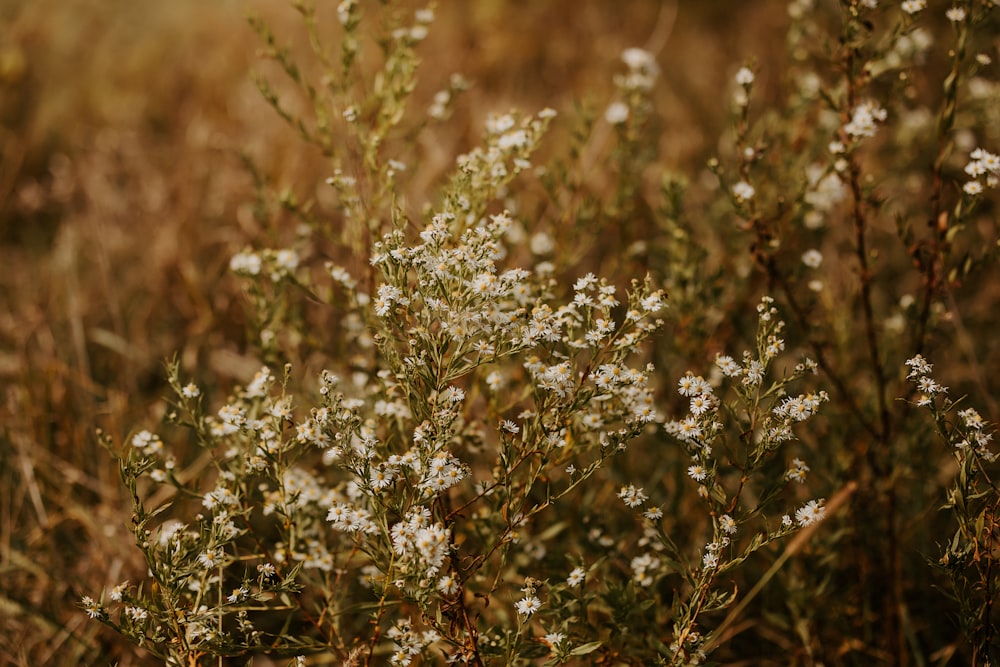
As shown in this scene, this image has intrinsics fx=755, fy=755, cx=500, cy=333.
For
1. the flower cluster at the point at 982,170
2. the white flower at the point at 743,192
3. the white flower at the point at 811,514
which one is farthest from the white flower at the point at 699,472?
the flower cluster at the point at 982,170

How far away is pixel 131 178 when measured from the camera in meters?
4.23

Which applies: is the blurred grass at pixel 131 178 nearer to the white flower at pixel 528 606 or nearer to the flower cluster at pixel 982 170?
the flower cluster at pixel 982 170

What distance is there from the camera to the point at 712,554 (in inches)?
66.1

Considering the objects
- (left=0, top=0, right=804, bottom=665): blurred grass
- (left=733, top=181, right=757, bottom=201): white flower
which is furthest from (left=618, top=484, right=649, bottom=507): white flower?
(left=0, top=0, right=804, bottom=665): blurred grass

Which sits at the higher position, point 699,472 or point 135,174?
point 135,174

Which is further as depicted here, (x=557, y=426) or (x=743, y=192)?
(x=743, y=192)

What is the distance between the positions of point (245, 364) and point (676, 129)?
9.45 feet

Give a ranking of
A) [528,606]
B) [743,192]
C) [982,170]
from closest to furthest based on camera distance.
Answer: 1. [528,606]
2. [982,170]
3. [743,192]

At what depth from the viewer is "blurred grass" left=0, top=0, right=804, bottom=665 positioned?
2719mm

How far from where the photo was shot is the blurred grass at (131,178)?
2719 millimetres

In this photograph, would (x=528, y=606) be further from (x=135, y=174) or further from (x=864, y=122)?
(x=135, y=174)

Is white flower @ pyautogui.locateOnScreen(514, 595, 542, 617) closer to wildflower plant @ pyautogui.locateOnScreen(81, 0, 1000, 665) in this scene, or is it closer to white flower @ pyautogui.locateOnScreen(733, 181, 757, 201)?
wildflower plant @ pyautogui.locateOnScreen(81, 0, 1000, 665)

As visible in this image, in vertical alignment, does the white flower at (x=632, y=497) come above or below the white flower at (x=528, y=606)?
above

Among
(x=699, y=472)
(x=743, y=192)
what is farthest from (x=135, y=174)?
(x=699, y=472)
